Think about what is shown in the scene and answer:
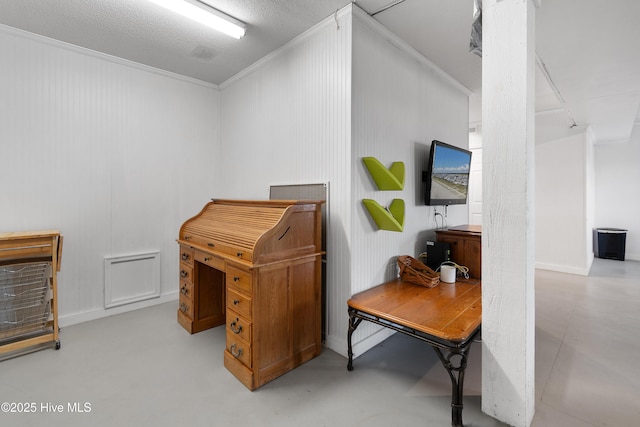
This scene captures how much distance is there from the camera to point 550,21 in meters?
2.57

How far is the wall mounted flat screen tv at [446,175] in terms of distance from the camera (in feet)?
11.1

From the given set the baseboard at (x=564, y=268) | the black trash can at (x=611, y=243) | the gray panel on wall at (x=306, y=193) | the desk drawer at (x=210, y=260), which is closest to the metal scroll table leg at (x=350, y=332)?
the gray panel on wall at (x=306, y=193)

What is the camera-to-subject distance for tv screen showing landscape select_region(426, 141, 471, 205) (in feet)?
11.1

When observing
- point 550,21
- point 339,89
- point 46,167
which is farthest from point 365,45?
point 46,167

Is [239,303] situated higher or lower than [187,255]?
lower

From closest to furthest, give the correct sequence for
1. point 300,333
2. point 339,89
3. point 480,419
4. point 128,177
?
point 480,419 → point 300,333 → point 339,89 → point 128,177

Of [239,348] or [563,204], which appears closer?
[239,348]

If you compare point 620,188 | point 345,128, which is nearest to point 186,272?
point 345,128

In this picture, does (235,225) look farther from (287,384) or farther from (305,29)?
(305,29)

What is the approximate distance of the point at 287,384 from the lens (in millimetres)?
2176

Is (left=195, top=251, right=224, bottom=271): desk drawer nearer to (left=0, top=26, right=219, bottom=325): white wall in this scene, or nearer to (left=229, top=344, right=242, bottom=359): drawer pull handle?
(left=229, top=344, right=242, bottom=359): drawer pull handle

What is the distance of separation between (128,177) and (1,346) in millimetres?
1890

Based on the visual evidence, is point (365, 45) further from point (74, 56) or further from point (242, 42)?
point (74, 56)

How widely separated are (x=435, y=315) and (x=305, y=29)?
107 inches
